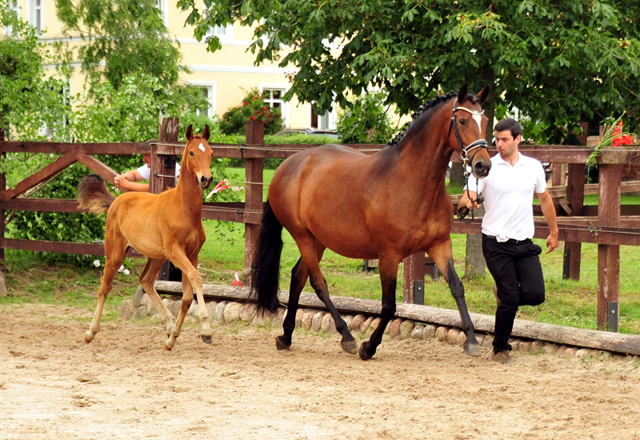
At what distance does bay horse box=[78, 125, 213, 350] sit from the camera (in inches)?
242

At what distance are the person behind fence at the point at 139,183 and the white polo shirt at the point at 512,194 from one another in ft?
12.0

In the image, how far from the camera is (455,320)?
21.0ft

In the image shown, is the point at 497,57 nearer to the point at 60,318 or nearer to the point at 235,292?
the point at 235,292

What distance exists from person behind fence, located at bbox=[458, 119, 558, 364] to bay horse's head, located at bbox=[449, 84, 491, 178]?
31 centimetres

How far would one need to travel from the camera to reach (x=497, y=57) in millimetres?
7703

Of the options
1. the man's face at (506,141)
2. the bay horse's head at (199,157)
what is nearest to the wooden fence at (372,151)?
the man's face at (506,141)

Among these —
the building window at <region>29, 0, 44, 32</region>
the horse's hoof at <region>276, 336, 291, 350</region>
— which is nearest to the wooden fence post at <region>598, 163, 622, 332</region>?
the horse's hoof at <region>276, 336, 291, 350</region>

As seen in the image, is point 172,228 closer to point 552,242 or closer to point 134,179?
point 134,179

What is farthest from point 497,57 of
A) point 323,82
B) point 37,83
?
point 37,83

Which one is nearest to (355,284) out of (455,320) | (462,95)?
(455,320)

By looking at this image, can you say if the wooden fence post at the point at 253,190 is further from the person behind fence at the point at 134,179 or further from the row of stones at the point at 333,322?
the person behind fence at the point at 134,179

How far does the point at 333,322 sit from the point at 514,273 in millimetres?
2031

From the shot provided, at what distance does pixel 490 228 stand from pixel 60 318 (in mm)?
4472

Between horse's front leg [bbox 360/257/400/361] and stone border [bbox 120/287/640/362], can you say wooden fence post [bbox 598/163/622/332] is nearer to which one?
stone border [bbox 120/287/640/362]
